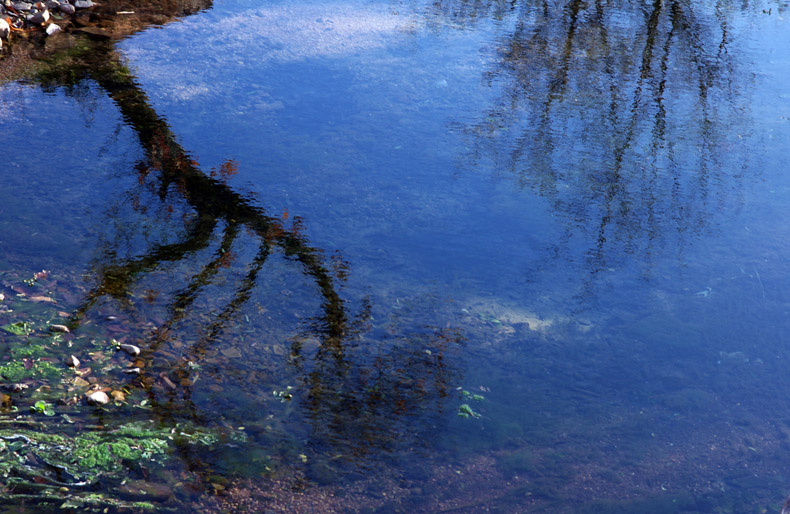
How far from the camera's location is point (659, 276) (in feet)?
13.3

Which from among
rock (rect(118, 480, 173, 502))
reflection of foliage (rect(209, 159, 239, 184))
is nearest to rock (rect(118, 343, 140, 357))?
rock (rect(118, 480, 173, 502))

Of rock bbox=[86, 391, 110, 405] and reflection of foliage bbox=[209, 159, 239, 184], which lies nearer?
rock bbox=[86, 391, 110, 405]

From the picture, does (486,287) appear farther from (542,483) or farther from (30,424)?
(30,424)

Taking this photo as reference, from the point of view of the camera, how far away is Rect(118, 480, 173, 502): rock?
2652 mm

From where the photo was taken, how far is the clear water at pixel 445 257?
307 cm

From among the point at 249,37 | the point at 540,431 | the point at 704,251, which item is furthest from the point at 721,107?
the point at 249,37

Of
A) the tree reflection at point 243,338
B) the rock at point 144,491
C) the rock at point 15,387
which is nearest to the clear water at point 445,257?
the tree reflection at point 243,338

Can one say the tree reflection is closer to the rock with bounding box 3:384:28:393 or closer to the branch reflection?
the rock with bounding box 3:384:28:393

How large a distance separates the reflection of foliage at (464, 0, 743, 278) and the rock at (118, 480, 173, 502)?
275cm

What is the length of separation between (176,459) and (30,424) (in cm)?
67

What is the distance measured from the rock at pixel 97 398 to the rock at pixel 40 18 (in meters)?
5.30

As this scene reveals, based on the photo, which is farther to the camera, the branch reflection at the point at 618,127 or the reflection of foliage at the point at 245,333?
the branch reflection at the point at 618,127

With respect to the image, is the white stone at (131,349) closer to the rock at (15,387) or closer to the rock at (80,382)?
the rock at (80,382)

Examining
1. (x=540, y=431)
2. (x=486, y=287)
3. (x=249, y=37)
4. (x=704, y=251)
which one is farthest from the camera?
(x=249, y=37)
